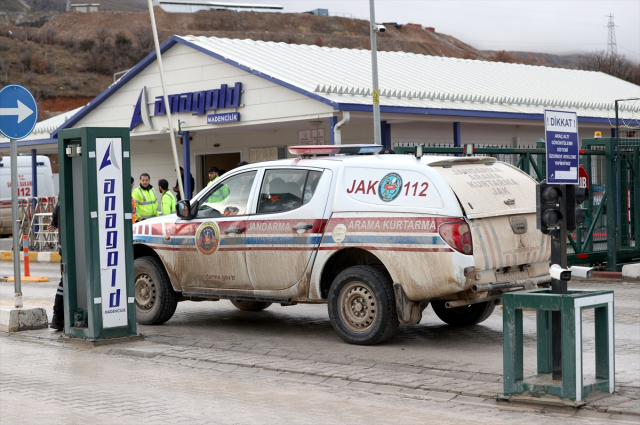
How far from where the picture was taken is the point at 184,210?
10.6 metres

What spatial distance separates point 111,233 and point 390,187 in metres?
3.14

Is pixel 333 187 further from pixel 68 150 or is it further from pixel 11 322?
pixel 11 322

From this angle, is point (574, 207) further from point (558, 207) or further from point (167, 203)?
point (167, 203)

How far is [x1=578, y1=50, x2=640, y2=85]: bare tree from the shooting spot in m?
80.9

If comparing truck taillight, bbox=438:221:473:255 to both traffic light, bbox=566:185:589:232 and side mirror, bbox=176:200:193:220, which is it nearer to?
traffic light, bbox=566:185:589:232

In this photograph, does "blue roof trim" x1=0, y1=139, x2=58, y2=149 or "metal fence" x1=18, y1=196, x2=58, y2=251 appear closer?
"metal fence" x1=18, y1=196, x2=58, y2=251

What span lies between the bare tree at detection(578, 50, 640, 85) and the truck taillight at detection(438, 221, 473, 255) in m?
73.1

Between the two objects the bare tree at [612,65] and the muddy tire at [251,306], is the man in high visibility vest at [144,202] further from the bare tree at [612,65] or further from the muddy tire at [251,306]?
the bare tree at [612,65]

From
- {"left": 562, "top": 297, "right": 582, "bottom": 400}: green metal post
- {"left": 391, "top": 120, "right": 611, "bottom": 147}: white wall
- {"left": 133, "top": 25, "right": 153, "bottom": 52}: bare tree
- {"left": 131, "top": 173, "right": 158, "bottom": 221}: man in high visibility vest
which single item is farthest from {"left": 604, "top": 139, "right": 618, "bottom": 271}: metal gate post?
{"left": 133, "top": 25, "right": 153, "bottom": 52}: bare tree

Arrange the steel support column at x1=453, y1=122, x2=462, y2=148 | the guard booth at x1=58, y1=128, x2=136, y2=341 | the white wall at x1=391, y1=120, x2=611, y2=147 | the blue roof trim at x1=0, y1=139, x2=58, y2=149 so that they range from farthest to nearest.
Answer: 1. the blue roof trim at x1=0, y1=139, x2=58, y2=149
2. the white wall at x1=391, y1=120, x2=611, y2=147
3. the steel support column at x1=453, y1=122, x2=462, y2=148
4. the guard booth at x1=58, y1=128, x2=136, y2=341

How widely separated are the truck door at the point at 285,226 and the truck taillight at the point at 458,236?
1.48 m

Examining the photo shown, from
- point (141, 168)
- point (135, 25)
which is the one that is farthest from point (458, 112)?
point (135, 25)

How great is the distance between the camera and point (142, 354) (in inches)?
359

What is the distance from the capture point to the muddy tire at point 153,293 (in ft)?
35.7
